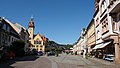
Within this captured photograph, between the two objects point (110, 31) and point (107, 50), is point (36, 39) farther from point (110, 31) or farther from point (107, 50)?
point (110, 31)

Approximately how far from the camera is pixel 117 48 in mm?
25391

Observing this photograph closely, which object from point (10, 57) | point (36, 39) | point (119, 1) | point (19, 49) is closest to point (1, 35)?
point (19, 49)

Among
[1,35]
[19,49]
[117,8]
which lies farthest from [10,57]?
[117,8]

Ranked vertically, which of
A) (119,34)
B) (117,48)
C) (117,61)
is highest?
(119,34)

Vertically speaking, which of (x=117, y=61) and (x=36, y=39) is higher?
(x=36, y=39)

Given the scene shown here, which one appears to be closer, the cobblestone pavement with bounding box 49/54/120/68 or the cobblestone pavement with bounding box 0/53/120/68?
the cobblestone pavement with bounding box 0/53/120/68

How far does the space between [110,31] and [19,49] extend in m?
29.6

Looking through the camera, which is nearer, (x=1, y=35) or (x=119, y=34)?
(x=119, y=34)

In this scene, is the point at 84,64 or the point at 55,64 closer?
the point at 55,64

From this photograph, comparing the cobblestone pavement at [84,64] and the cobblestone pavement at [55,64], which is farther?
the cobblestone pavement at [84,64]

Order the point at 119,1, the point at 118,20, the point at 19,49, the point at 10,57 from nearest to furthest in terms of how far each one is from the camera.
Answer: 1. the point at 119,1
2. the point at 118,20
3. the point at 10,57
4. the point at 19,49

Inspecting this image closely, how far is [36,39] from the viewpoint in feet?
378

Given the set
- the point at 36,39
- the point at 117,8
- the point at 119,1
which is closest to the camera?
the point at 119,1

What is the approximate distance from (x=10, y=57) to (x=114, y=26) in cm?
1851
